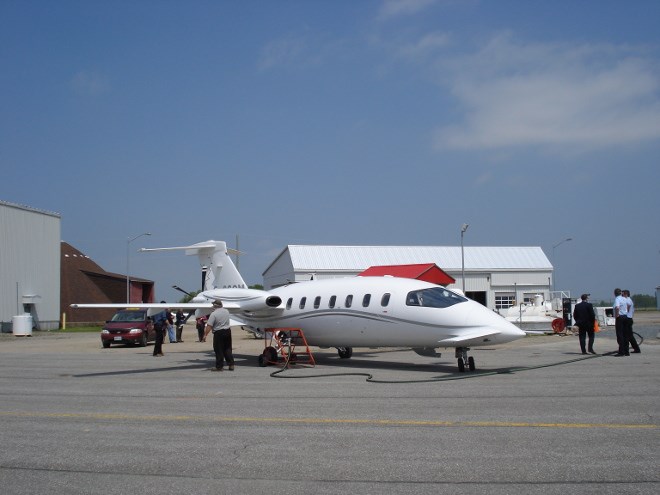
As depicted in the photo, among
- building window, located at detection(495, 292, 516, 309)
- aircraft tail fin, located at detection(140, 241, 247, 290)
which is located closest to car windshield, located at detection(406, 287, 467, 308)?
aircraft tail fin, located at detection(140, 241, 247, 290)

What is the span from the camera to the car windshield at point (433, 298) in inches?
699

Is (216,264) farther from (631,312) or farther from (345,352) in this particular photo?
(631,312)

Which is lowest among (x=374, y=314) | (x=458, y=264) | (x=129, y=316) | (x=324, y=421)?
(x=324, y=421)

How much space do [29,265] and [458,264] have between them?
132 feet

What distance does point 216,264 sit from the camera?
2712 centimetres

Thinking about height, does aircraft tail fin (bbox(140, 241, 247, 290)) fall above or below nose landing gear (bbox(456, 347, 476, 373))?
above

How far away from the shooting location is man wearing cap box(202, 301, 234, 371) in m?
19.1

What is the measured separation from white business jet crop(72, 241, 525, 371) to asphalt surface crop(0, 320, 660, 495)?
99 cm

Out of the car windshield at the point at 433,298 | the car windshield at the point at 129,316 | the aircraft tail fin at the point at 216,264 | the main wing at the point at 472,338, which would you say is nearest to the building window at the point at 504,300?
the car windshield at the point at 129,316

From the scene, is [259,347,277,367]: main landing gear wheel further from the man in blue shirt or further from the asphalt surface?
the man in blue shirt

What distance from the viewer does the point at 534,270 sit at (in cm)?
6994

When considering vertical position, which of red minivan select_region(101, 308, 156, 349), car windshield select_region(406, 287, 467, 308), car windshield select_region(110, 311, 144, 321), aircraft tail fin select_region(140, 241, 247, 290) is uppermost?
aircraft tail fin select_region(140, 241, 247, 290)

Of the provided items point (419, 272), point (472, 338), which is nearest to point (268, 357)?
point (472, 338)

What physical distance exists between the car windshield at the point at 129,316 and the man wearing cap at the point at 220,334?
15776 millimetres
